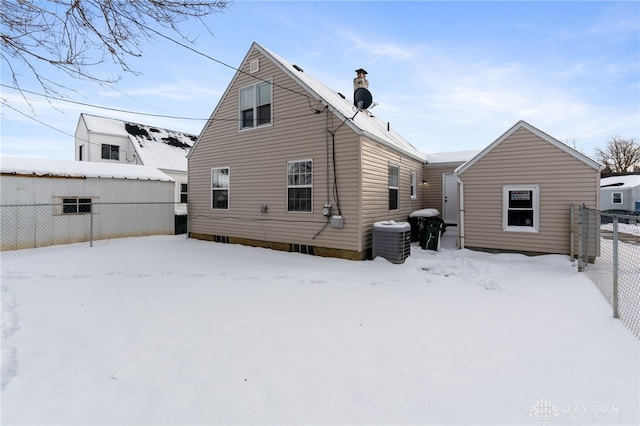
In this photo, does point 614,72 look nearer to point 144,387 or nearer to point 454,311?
point 454,311

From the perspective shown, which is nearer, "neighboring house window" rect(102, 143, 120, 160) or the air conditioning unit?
the air conditioning unit

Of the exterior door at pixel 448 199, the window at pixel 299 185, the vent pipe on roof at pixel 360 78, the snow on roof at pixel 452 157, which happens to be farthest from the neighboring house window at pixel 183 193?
the exterior door at pixel 448 199

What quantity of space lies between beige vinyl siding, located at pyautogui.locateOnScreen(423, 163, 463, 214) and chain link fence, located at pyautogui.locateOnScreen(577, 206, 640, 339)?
18.7ft

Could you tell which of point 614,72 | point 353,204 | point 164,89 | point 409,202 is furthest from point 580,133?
point 164,89

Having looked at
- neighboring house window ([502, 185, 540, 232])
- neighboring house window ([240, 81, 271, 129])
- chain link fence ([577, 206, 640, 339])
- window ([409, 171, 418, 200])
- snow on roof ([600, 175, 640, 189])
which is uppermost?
neighboring house window ([240, 81, 271, 129])

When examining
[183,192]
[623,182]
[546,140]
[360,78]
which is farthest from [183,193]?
[623,182]

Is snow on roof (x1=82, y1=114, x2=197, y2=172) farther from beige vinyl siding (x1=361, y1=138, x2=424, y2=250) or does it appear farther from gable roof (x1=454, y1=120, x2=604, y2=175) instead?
gable roof (x1=454, y1=120, x2=604, y2=175)

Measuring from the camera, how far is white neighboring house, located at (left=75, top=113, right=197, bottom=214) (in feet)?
60.6

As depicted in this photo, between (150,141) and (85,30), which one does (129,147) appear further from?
(85,30)

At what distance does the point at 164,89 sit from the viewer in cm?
1012

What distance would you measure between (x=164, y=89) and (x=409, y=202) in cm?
985

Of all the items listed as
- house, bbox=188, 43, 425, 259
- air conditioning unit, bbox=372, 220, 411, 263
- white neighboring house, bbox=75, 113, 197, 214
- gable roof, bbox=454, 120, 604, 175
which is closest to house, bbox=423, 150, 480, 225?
house, bbox=188, 43, 425, 259

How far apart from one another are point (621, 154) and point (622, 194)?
21736mm

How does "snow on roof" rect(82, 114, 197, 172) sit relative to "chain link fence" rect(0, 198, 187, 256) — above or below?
above
